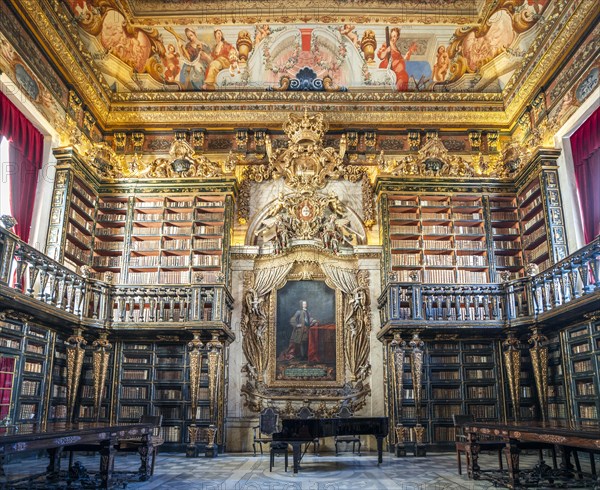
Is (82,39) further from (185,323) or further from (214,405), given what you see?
(214,405)

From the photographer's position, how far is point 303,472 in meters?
7.79

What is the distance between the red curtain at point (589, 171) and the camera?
969 centimetres

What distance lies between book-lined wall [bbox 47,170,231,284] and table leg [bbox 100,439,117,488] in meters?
5.92

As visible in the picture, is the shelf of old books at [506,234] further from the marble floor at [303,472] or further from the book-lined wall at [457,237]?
the marble floor at [303,472]

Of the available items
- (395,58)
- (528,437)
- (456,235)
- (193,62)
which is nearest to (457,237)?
(456,235)

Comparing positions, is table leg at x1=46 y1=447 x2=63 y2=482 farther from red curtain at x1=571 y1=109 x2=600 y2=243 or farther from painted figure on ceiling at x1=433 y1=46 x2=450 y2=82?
painted figure on ceiling at x1=433 y1=46 x2=450 y2=82

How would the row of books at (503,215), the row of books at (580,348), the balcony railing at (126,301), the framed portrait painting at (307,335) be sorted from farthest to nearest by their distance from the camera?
the row of books at (503,215) → the framed portrait painting at (307,335) → the balcony railing at (126,301) → the row of books at (580,348)

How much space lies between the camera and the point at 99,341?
405 inches

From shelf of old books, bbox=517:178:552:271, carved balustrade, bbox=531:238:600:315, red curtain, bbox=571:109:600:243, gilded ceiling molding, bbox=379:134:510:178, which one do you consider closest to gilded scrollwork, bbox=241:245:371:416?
gilded ceiling molding, bbox=379:134:510:178

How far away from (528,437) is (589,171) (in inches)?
243

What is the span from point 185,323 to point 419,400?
14.5 feet

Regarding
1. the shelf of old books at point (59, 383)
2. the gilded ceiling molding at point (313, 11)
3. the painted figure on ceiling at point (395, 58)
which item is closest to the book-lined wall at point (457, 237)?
the painted figure on ceiling at point (395, 58)

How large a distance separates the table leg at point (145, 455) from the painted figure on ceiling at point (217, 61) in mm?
8734

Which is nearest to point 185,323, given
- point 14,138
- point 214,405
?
point 214,405
